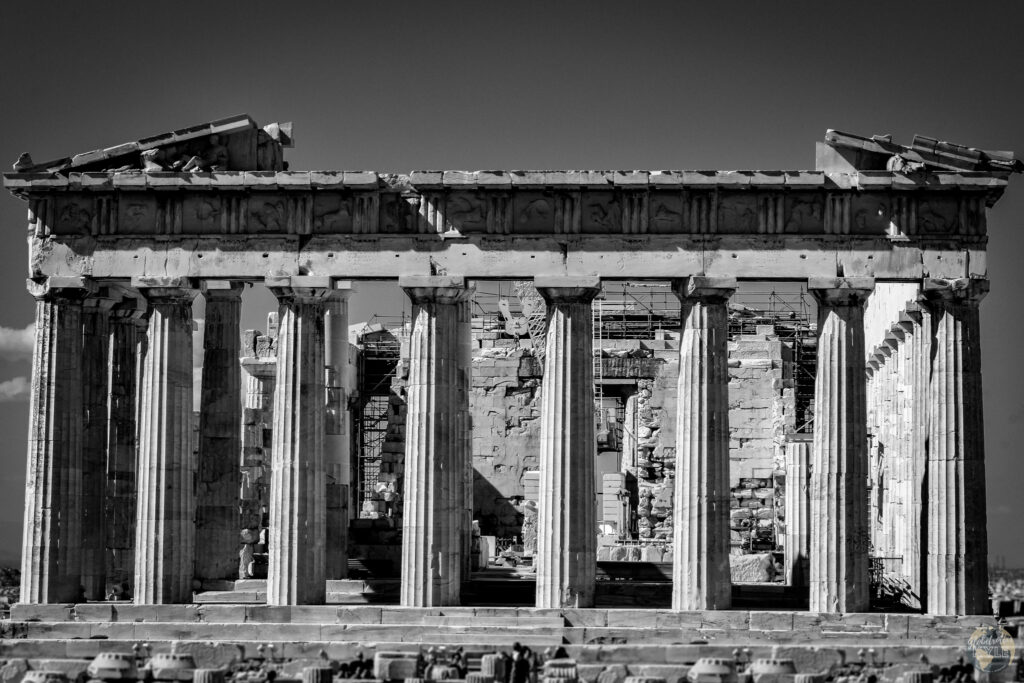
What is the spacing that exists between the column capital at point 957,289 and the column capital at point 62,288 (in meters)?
20.4

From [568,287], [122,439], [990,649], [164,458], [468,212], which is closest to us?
[990,649]

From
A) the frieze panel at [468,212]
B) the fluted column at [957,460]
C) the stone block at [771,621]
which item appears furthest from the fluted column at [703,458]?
the frieze panel at [468,212]

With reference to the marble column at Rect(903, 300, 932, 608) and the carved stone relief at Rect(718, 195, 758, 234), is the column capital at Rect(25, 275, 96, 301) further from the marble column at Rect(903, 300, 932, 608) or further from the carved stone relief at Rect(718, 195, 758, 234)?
the marble column at Rect(903, 300, 932, 608)

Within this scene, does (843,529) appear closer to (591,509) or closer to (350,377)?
(591,509)

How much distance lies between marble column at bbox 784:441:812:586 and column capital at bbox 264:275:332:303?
48.2 ft

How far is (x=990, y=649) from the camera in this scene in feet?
143

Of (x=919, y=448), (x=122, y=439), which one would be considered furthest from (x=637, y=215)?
(x=122, y=439)

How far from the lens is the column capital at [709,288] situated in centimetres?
4731

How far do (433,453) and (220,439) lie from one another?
25.4 feet

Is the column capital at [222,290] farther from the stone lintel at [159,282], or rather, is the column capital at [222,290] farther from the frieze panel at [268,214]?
the frieze panel at [268,214]

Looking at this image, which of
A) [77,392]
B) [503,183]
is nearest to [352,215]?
[503,183]

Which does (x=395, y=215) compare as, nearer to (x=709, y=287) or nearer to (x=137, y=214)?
(x=137, y=214)

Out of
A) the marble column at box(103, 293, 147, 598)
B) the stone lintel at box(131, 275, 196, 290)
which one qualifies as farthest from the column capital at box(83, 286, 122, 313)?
the marble column at box(103, 293, 147, 598)

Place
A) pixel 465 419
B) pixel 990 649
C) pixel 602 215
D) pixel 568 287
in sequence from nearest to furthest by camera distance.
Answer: pixel 990 649 < pixel 568 287 < pixel 602 215 < pixel 465 419
